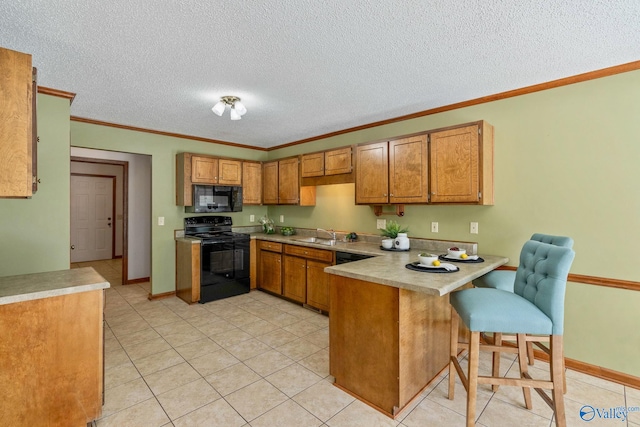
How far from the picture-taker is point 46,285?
1.80 m

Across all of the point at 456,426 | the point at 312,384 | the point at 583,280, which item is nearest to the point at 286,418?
the point at 312,384

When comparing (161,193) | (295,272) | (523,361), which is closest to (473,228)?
(523,361)

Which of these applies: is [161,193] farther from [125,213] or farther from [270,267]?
[270,267]

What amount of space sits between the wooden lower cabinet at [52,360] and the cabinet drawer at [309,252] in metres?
2.31

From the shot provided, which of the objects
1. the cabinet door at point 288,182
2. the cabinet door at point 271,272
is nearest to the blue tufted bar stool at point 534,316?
the cabinet door at point 271,272

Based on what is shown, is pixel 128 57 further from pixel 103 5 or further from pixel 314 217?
pixel 314 217

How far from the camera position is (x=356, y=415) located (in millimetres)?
1973

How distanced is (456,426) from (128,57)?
3350 mm

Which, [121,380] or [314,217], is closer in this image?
[121,380]

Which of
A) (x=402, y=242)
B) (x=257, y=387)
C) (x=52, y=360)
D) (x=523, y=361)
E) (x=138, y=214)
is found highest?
(x=138, y=214)

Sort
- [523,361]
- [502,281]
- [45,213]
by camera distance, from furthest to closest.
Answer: [45,213] < [502,281] < [523,361]

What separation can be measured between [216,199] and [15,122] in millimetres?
3092

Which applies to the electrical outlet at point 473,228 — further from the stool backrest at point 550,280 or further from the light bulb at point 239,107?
the light bulb at point 239,107

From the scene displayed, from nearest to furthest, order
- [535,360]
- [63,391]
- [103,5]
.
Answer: [103,5] < [63,391] < [535,360]
